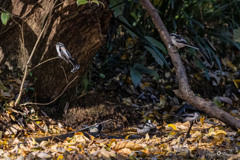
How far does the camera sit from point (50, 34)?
8.61ft

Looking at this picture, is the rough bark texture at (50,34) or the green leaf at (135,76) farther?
the green leaf at (135,76)

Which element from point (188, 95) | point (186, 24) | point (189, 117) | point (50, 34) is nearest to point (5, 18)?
point (50, 34)

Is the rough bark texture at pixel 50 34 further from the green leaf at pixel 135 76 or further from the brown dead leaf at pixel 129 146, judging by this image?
the brown dead leaf at pixel 129 146

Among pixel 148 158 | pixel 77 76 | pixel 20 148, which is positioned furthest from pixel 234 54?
pixel 20 148

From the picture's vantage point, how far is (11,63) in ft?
8.99

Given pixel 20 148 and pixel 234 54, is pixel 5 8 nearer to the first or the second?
pixel 20 148

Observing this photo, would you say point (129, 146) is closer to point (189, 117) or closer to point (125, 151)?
point (125, 151)

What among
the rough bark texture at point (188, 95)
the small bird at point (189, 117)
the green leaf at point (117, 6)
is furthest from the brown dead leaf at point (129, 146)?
the green leaf at point (117, 6)

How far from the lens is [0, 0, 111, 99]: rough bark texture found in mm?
2555

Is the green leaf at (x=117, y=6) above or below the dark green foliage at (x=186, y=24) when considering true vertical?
→ above

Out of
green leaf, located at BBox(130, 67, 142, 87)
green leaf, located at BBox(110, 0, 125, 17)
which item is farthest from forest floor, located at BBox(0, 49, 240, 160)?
green leaf, located at BBox(110, 0, 125, 17)

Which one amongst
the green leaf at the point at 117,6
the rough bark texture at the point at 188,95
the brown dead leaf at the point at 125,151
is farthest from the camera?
the green leaf at the point at 117,6

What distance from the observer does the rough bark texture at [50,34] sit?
2555mm

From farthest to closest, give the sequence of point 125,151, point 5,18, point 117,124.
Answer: point 117,124 → point 5,18 → point 125,151
